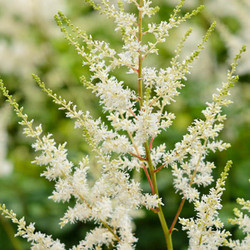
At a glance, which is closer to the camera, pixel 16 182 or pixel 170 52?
pixel 16 182

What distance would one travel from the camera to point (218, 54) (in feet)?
10.5

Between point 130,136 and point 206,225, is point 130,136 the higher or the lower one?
the higher one

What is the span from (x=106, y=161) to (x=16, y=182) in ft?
4.96

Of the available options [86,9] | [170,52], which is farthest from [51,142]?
[86,9]

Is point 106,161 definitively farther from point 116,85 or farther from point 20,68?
point 20,68

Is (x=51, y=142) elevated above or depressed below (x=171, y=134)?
below

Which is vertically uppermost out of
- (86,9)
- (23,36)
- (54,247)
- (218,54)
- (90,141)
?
(86,9)

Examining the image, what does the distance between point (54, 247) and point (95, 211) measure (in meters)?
0.14

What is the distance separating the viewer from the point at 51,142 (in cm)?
103

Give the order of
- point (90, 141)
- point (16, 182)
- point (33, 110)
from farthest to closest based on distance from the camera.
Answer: point (33, 110) < point (16, 182) < point (90, 141)

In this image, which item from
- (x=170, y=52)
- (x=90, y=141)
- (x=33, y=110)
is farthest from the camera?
(x=170, y=52)

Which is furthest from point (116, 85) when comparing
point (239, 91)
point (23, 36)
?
point (23, 36)

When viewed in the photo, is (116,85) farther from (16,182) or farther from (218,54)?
(218,54)

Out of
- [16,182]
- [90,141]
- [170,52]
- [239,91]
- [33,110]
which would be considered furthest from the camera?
[170,52]
